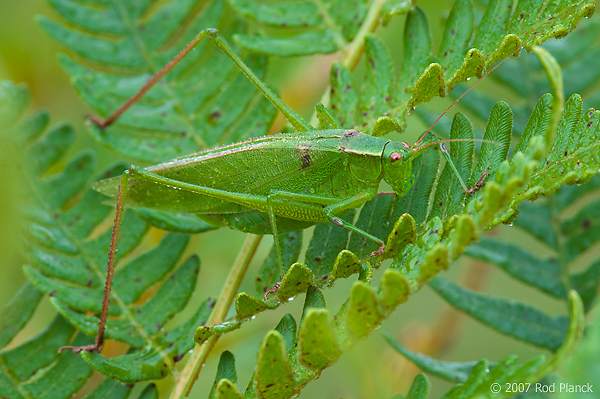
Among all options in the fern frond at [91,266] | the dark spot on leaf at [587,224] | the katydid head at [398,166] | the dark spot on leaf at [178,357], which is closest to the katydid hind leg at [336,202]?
the katydid head at [398,166]

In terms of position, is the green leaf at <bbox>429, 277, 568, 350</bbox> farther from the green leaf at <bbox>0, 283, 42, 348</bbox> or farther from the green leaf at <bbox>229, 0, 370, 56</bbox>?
the green leaf at <bbox>0, 283, 42, 348</bbox>

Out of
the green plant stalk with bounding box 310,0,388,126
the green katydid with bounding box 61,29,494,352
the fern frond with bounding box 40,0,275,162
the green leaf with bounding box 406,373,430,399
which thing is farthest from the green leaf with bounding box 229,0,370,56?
the green leaf with bounding box 406,373,430,399

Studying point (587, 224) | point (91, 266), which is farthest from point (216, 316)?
point (587, 224)

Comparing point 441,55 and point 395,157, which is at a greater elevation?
→ point 441,55

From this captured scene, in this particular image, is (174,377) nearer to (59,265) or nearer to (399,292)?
(59,265)

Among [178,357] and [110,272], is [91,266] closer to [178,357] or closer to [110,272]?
[110,272]

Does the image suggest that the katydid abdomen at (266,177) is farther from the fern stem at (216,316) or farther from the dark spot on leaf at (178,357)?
the dark spot on leaf at (178,357)
